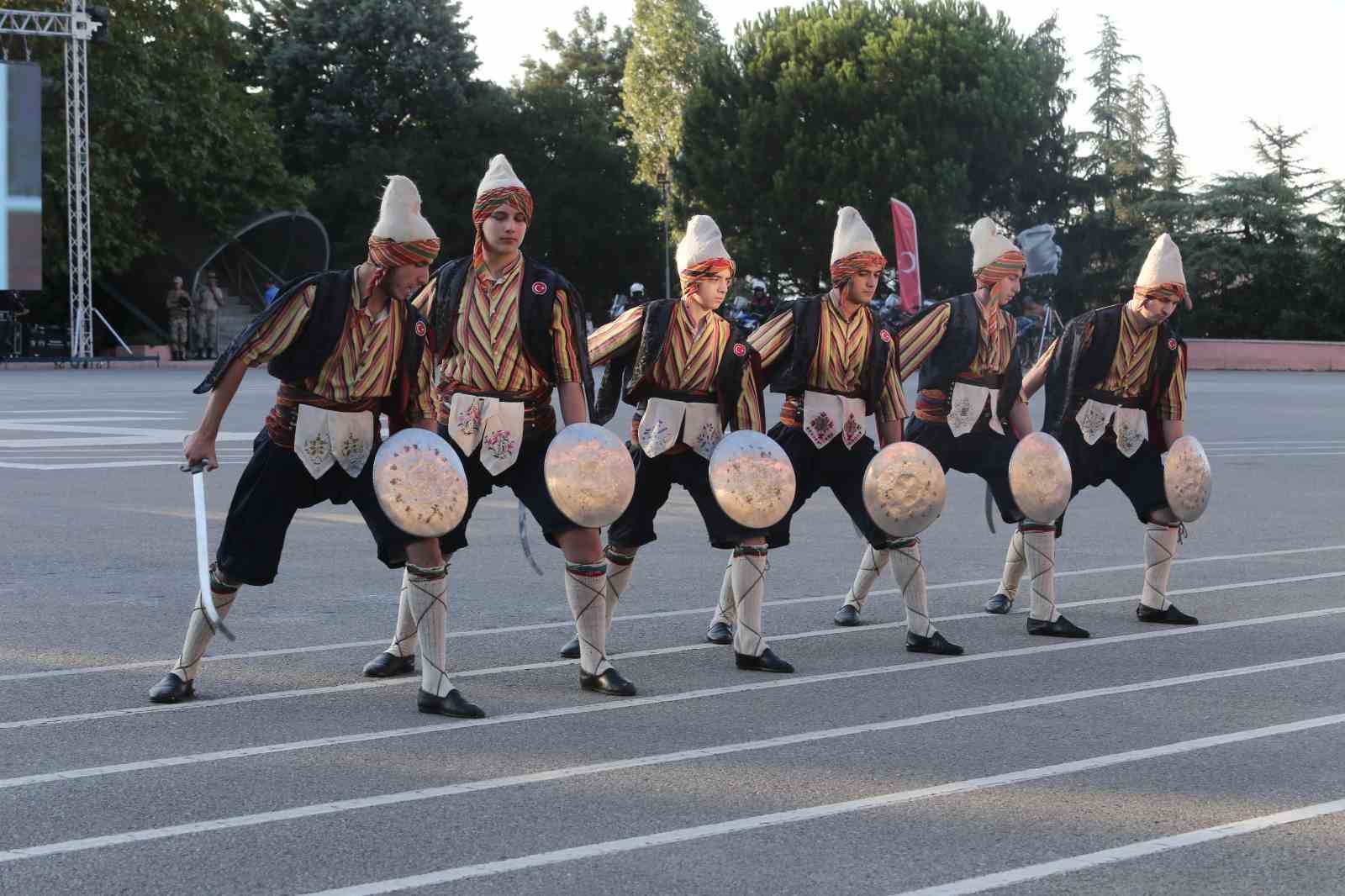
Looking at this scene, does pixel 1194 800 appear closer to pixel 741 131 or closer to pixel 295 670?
pixel 295 670

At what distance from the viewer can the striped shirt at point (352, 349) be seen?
6.71 m

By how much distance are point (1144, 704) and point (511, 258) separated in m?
2.91

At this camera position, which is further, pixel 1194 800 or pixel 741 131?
pixel 741 131

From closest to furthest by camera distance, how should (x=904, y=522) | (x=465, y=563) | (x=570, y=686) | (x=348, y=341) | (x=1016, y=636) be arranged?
1. (x=348, y=341)
2. (x=570, y=686)
3. (x=904, y=522)
4. (x=1016, y=636)
5. (x=465, y=563)

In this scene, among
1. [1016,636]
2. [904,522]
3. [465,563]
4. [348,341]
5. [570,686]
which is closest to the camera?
[348,341]

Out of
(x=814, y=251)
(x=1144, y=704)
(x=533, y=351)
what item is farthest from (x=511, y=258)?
(x=814, y=251)

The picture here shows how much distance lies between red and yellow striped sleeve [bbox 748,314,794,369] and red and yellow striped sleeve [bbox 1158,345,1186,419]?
83.8 inches

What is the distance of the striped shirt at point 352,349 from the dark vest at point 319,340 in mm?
17

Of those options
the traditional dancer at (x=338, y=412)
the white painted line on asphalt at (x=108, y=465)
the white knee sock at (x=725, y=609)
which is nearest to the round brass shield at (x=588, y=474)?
the traditional dancer at (x=338, y=412)

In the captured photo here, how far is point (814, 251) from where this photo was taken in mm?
59438

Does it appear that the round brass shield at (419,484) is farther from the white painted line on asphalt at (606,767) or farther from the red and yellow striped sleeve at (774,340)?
the red and yellow striped sleeve at (774,340)

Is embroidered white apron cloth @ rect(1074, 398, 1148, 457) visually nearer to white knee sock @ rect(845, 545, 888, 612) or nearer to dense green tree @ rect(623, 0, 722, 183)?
white knee sock @ rect(845, 545, 888, 612)

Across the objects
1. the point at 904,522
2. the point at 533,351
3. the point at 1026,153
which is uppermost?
the point at 1026,153

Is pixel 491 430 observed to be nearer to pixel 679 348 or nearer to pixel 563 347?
pixel 563 347
